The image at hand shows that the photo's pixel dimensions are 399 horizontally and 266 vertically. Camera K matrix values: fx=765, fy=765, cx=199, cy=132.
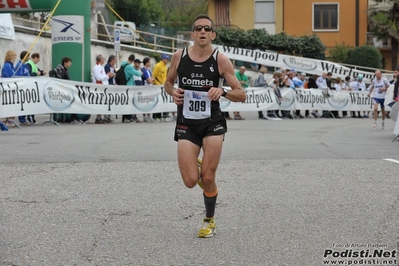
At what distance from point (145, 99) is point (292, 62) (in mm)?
20319

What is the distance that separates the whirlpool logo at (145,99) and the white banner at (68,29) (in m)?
2.29

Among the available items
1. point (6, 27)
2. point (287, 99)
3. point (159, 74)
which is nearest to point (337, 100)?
point (287, 99)

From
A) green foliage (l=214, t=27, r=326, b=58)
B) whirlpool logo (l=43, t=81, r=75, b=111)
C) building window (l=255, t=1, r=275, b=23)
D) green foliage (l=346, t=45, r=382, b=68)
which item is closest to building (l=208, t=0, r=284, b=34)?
building window (l=255, t=1, r=275, b=23)

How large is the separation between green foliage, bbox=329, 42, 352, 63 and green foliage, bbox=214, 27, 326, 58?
3171 millimetres

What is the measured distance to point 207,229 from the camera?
6.62 meters

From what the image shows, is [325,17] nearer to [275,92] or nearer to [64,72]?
[275,92]

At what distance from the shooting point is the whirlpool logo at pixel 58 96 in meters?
19.4

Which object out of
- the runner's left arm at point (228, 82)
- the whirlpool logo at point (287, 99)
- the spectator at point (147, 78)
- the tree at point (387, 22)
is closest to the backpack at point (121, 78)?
the spectator at point (147, 78)

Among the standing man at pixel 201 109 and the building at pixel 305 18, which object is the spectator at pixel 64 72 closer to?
the standing man at pixel 201 109

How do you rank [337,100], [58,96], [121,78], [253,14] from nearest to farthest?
[58,96] < [121,78] < [337,100] < [253,14]

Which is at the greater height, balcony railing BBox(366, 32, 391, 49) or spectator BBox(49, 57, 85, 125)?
balcony railing BBox(366, 32, 391, 49)

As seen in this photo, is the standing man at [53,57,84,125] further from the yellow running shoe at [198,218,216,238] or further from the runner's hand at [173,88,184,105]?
the yellow running shoe at [198,218,216,238]

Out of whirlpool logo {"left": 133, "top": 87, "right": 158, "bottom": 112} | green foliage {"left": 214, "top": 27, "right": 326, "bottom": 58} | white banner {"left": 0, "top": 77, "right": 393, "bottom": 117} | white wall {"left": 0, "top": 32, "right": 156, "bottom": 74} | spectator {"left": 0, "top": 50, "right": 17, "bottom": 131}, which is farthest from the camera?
green foliage {"left": 214, "top": 27, "right": 326, "bottom": 58}

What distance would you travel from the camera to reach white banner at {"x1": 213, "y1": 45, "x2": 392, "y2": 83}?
40062 mm
